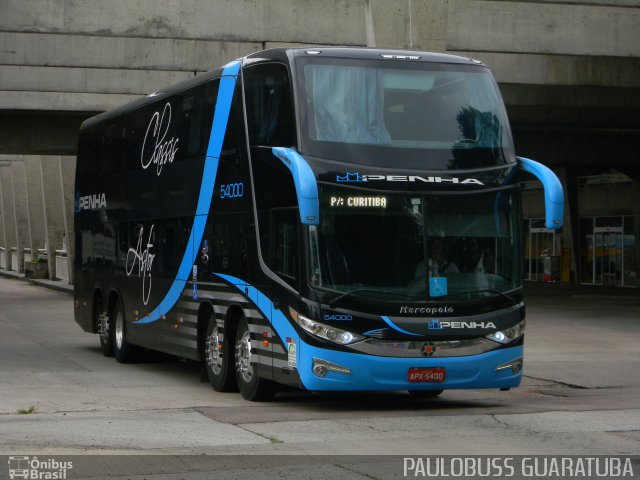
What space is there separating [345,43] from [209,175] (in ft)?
37.2

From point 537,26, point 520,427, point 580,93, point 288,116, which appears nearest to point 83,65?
point 537,26

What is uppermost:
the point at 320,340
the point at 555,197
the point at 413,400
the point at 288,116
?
the point at 288,116

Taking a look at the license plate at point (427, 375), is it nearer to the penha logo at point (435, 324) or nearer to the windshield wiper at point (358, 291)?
the penha logo at point (435, 324)

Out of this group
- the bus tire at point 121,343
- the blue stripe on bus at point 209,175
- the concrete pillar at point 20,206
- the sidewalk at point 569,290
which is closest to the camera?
the blue stripe on bus at point 209,175

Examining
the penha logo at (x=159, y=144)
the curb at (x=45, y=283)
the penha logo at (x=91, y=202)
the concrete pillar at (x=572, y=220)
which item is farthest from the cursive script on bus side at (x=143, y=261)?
→ the concrete pillar at (x=572, y=220)

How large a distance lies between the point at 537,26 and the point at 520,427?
16.0 metres

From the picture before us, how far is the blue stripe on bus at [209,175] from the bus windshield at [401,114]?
178cm

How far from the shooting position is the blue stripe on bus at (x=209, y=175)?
15.0 meters

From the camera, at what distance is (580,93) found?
34.1 m

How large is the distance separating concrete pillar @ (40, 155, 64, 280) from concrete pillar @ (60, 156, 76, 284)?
15.6ft

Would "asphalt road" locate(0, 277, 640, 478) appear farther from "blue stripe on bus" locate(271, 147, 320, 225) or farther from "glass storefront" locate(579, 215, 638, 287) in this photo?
"glass storefront" locate(579, 215, 638, 287)

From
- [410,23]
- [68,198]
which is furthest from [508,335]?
[68,198]

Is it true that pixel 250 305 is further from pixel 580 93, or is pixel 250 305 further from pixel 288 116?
pixel 580 93

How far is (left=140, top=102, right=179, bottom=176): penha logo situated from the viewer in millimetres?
17125
